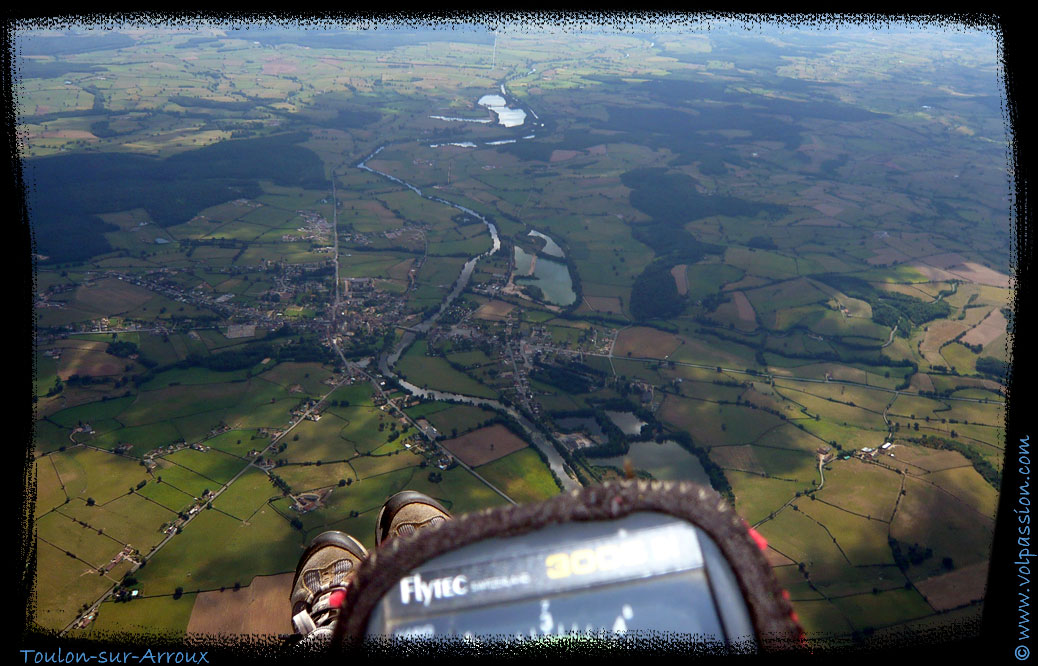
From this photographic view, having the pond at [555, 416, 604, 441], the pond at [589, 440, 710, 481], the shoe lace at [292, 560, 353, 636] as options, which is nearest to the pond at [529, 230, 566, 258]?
the pond at [555, 416, 604, 441]

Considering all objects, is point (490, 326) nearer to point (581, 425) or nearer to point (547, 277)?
point (547, 277)

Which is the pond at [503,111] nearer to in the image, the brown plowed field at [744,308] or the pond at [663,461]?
the brown plowed field at [744,308]

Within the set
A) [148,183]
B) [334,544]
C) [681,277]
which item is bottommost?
[681,277]

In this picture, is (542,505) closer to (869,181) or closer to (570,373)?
(570,373)

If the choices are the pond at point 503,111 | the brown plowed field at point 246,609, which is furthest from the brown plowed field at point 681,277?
the pond at point 503,111

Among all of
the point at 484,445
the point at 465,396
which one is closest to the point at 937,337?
the point at 465,396

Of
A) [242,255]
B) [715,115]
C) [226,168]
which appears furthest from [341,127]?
[715,115]

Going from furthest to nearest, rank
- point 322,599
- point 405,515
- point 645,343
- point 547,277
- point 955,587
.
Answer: point 547,277 < point 645,343 < point 955,587 < point 405,515 < point 322,599
